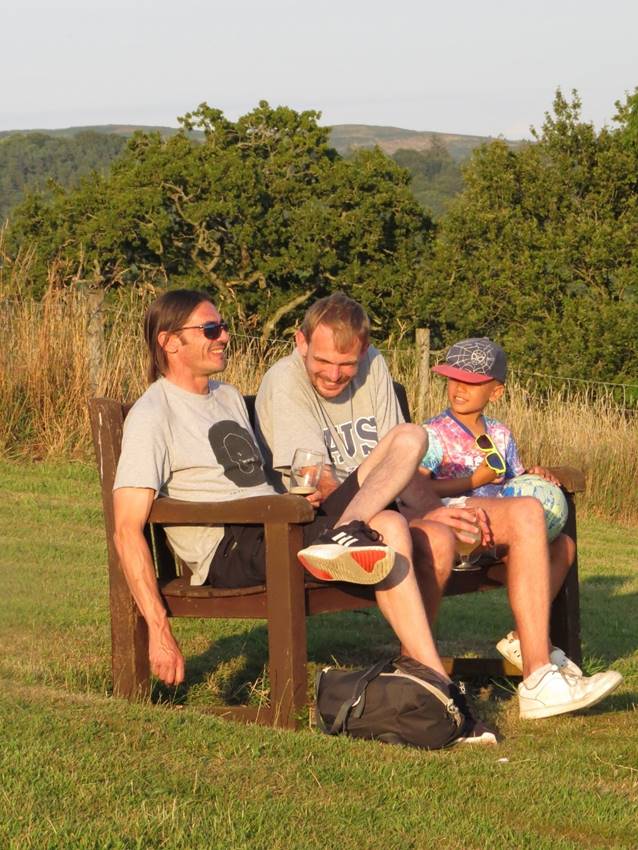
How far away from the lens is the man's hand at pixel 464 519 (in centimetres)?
460

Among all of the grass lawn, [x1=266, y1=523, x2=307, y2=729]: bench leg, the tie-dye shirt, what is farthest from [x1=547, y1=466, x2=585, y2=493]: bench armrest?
[x1=266, y1=523, x2=307, y2=729]: bench leg

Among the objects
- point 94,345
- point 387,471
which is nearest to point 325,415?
point 387,471

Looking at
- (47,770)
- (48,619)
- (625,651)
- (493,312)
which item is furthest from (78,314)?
(493,312)

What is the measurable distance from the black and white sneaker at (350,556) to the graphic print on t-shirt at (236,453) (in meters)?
0.59

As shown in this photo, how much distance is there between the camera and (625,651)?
613 centimetres

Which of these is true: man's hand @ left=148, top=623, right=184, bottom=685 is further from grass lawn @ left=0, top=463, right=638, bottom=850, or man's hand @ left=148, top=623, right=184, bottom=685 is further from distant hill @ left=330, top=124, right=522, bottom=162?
distant hill @ left=330, top=124, right=522, bottom=162

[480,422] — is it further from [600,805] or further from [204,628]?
[600,805]

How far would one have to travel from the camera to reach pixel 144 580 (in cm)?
432

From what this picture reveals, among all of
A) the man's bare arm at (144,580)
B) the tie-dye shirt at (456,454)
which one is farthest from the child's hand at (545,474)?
the man's bare arm at (144,580)

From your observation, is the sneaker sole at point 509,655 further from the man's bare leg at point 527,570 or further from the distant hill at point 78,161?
the distant hill at point 78,161

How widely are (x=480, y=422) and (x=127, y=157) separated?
38.2m

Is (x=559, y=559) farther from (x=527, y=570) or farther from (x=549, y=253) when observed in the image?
(x=549, y=253)

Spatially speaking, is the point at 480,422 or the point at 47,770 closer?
the point at 47,770

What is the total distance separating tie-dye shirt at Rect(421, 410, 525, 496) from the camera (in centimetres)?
522
